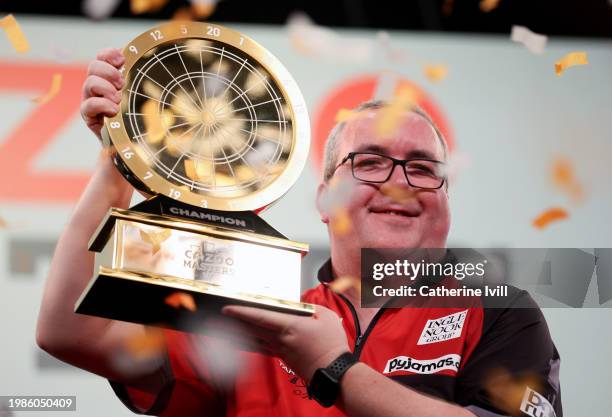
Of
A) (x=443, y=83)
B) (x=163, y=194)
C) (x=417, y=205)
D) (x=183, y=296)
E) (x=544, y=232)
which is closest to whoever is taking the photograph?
(x=183, y=296)

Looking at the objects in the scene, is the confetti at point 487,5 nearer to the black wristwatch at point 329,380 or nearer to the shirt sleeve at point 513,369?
the shirt sleeve at point 513,369

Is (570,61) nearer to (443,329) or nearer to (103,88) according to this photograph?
(443,329)

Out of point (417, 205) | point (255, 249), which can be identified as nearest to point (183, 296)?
point (255, 249)

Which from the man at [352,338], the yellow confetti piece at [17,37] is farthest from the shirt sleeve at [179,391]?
the yellow confetti piece at [17,37]

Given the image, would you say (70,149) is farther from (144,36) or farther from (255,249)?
(255,249)

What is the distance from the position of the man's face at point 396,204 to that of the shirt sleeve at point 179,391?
39 cm

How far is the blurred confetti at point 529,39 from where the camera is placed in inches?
107

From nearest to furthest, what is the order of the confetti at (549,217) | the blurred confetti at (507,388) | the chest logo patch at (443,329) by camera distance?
the blurred confetti at (507,388) < the chest logo patch at (443,329) < the confetti at (549,217)

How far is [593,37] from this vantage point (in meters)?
2.91

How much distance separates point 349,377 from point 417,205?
541 mm

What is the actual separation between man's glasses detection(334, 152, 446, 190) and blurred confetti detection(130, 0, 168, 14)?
99 centimetres

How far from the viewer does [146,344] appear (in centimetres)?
185

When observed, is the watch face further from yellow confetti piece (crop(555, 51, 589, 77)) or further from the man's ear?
yellow confetti piece (crop(555, 51, 589, 77))

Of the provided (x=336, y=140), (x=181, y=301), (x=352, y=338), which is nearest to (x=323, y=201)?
(x=336, y=140)
